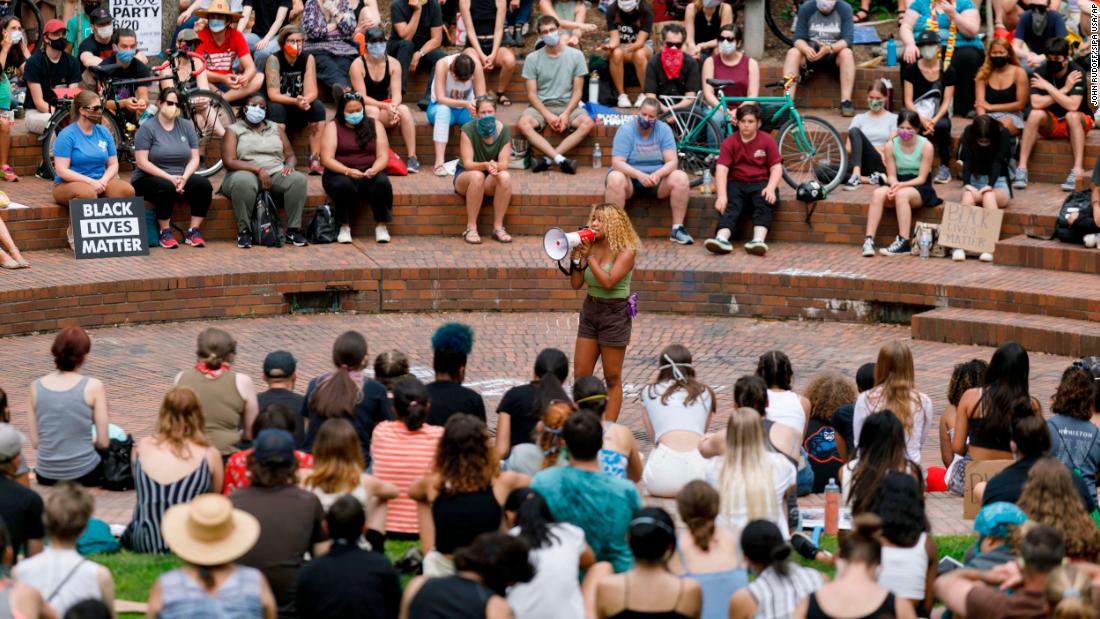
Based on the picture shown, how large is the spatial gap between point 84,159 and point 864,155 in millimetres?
7791

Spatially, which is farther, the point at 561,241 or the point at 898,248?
the point at 898,248

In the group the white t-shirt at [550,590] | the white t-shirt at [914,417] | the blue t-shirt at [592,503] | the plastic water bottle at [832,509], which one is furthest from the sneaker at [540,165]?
the white t-shirt at [550,590]

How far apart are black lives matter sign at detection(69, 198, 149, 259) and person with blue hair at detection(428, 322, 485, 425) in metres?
6.95

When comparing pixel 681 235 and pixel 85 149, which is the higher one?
pixel 85 149

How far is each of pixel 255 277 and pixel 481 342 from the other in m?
2.27

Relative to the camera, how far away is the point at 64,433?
395 inches

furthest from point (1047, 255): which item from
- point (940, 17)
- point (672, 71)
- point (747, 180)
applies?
point (940, 17)

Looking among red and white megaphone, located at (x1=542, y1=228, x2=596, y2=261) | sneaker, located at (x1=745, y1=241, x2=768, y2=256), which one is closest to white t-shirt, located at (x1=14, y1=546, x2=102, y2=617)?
red and white megaphone, located at (x1=542, y1=228, x2=596, y2=261)

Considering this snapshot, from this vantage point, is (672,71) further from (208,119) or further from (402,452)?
(402,452)

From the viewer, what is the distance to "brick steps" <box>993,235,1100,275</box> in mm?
16016

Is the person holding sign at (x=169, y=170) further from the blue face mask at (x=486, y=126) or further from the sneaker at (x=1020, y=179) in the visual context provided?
the sneaker at (x=1020, y=179)

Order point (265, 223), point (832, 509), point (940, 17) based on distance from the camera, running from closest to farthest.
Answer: point (832, 509) < point (265, 223) < point (940, 17)

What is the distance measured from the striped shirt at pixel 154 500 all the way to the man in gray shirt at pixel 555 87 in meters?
10.1

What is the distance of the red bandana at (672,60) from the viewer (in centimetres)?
1881
